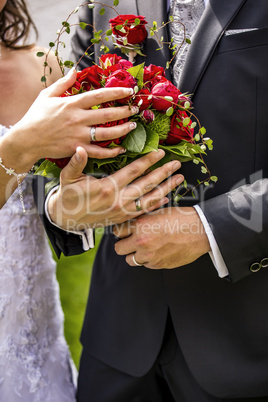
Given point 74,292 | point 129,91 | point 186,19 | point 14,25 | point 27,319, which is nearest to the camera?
point 129,91

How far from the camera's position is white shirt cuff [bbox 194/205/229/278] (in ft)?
5.88

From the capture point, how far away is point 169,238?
178 cm

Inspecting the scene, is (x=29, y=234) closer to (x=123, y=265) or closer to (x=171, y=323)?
(x=123, y=265)

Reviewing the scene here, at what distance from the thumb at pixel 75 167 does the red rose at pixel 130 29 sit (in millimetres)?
492

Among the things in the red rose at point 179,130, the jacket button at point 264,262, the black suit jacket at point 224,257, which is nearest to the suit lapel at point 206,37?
the black suit jacket at point 224,257

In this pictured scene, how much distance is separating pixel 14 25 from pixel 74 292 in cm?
289

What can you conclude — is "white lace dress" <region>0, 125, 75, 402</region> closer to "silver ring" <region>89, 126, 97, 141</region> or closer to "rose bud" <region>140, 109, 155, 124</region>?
"silver ring" <region>89, 126, 97, 141</region>

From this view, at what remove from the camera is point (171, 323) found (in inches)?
80.7

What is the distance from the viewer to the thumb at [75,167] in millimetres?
1584

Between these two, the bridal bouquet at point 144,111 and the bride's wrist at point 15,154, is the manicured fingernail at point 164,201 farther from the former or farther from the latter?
the bride's wrist at point 15,154

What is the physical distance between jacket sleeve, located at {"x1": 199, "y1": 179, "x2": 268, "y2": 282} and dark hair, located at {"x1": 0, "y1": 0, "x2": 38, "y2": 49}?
1.45m

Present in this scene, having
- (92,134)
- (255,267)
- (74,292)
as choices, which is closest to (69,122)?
(92,134)

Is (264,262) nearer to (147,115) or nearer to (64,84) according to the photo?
(147,115)

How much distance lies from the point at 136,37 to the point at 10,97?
0.82 metres
